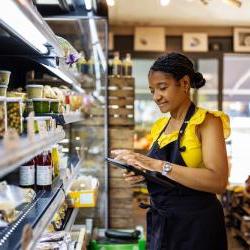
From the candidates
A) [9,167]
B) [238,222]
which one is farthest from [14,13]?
[238,222]

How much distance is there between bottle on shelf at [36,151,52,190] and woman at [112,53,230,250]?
14.3 inches

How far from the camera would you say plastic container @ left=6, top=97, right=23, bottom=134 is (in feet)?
5.39

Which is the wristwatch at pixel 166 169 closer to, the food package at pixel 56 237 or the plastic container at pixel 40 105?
the plastic container at pixel 40 105

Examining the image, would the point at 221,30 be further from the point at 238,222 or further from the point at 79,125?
the point at 79,125

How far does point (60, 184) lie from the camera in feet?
8.26

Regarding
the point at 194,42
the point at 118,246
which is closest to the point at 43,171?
the point at 118,246

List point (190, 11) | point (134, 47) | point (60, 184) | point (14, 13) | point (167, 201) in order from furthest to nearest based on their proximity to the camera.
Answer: point (134, 47)
point (190, 11)
point (60, 184)
point (167, 201)
point (14, 13)

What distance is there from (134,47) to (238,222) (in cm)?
343

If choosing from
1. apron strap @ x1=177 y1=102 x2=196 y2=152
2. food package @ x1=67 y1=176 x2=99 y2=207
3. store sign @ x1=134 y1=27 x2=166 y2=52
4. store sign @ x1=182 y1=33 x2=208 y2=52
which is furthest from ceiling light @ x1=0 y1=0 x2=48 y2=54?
store sign @ x1=182 y1=33 x2=208 y2=52

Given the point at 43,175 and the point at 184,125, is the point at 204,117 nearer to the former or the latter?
the point at 184,125

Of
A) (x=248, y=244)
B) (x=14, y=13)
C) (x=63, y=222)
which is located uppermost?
(x=14, y=13)

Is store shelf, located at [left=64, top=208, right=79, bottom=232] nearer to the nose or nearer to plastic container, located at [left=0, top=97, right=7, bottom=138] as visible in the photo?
the nose

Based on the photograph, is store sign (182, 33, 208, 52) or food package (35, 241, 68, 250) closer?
food package (35, 241, 68, 250)

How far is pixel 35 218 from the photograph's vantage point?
1.92 m
